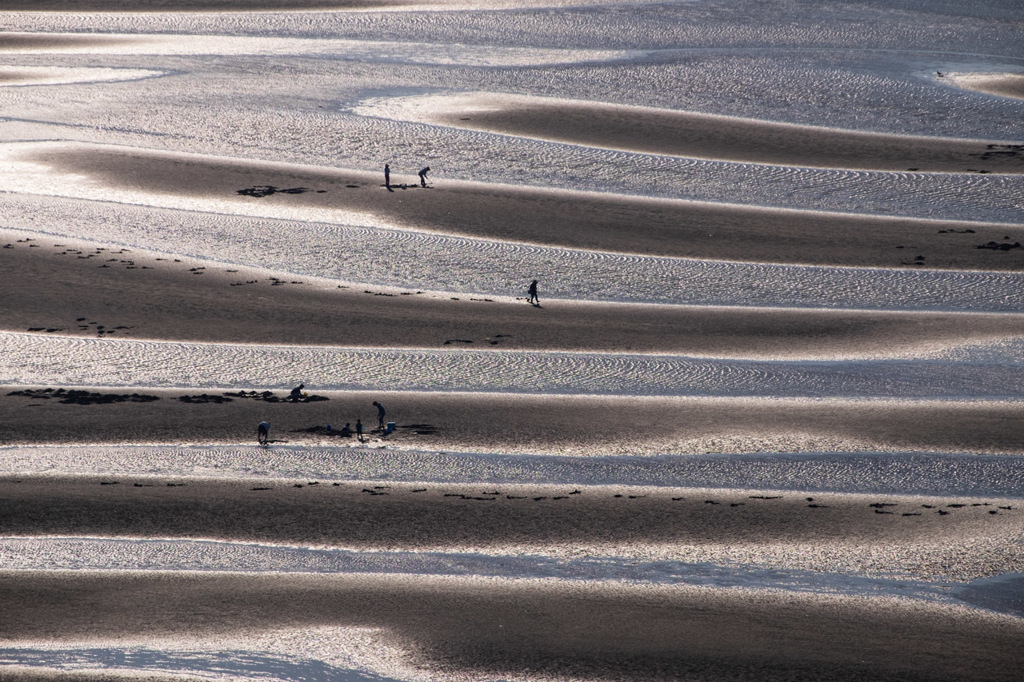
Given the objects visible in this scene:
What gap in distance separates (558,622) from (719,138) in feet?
74.7

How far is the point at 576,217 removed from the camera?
28.9 metres

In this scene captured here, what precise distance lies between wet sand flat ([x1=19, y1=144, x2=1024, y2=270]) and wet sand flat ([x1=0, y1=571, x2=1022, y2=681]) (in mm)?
13506

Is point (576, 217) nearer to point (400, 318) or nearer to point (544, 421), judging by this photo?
point (400, 318)

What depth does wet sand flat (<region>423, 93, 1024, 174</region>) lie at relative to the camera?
32656 mm

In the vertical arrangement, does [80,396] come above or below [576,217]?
below

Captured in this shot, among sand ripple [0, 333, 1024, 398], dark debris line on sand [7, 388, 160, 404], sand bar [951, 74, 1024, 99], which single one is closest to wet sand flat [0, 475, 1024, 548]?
dark debris line on sand [7, 388, 160, 404]

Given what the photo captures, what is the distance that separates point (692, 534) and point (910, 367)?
25.0ft

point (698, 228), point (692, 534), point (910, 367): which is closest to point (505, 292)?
point (698, 228)

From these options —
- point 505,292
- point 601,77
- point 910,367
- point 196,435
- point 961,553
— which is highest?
point 601,77

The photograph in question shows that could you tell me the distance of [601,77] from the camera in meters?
40.8

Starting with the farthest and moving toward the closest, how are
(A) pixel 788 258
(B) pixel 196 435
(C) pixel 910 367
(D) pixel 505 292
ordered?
(A) pixel 788 258 → (D) pixel 505 292 → (C) pixel 910 367 → (B) pixel 196 435

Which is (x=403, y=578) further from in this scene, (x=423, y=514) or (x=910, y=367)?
(x=910, y=367)

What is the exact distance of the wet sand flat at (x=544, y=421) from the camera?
19.0 meters

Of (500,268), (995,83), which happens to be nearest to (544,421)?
(500,268)
